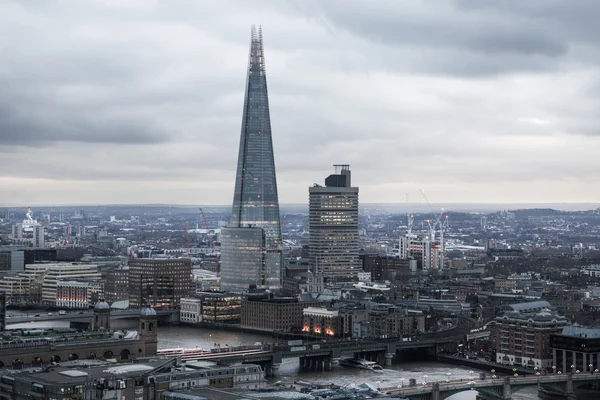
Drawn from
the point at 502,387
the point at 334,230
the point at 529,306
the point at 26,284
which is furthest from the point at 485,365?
the point at 26,284

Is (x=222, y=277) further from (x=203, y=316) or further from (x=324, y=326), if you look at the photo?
(x=324, y=326)

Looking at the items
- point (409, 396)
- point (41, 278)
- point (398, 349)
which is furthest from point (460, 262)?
point (409, 396)

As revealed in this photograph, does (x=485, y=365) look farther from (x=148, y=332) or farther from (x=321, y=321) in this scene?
(x=321, y=321)

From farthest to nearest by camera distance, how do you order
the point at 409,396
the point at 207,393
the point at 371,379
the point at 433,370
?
the point at 433,370 < the point at 371,379 < the point at 409,396 < the point at 207,393

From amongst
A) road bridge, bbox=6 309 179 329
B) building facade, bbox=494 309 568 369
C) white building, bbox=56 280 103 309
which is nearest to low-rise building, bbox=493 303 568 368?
building facade, bbox=494 309 568 369

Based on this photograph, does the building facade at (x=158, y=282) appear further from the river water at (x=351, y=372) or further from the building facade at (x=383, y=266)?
the building facade at (x=383, y=266)
